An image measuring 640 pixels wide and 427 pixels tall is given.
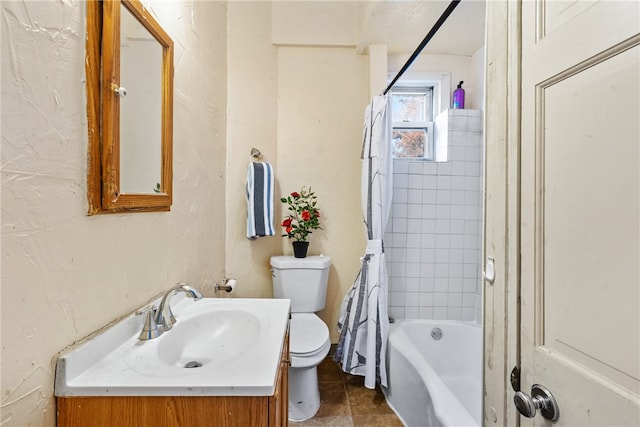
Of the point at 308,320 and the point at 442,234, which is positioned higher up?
the point at 442,234

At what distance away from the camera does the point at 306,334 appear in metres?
1.64

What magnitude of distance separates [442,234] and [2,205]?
82.6 inches

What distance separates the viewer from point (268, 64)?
208cm

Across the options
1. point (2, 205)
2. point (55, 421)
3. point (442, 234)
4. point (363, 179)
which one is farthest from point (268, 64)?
point (55, 421)

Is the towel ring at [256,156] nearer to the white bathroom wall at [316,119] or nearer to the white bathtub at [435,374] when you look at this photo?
the white bathroom wall at [316,119]

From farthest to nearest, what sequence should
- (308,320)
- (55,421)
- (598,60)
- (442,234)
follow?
(442,234), (308,320), (55,421), (598,60)

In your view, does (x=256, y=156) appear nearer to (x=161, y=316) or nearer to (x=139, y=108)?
(x=139, y=108)

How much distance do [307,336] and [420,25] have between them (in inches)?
78.7

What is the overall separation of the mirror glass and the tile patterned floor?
143 cm

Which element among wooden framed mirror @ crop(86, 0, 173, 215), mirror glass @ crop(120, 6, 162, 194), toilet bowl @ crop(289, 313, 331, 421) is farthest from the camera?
toilet bowl @ crop(289, 313, 331, 421)

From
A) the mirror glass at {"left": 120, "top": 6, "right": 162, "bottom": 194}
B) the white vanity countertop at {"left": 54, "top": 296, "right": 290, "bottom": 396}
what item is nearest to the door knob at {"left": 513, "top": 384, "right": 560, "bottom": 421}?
the white vanity countertop at {"left": 54, "top": 296, "right": 290, "bottom": 396}

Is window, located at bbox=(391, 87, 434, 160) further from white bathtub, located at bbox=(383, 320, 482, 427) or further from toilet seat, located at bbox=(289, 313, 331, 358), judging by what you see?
toilet seat, located at bbox=(289, 313, 331, 358)

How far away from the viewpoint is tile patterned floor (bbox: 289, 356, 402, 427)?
1.55 metres

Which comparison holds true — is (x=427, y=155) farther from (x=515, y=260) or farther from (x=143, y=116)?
(x=143, y=116)
